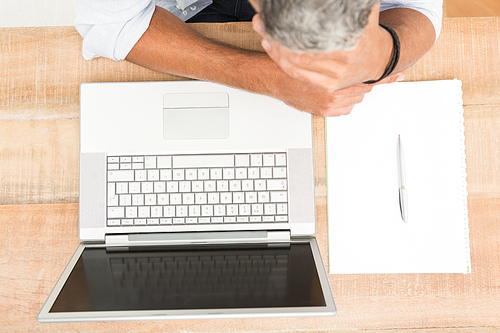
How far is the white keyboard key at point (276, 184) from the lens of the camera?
0.63m

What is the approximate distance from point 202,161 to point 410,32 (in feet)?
1.49

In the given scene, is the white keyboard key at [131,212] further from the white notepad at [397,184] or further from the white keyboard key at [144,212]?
the white notepad at [397,184]

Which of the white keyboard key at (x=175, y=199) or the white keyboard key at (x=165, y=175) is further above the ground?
the white keyboard key at (x=165, y=175)

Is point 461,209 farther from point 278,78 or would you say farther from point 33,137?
point 33,137

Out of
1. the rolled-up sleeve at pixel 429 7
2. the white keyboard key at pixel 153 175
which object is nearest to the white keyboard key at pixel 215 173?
the white keyboard key at pixel 153 175

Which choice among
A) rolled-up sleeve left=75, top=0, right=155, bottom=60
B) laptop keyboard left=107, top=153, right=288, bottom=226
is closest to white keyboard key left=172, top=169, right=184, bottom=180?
laptop keyboard left=107, top=153, right=288, bottom=226

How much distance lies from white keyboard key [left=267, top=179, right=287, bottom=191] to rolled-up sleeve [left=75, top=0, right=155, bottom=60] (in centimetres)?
36

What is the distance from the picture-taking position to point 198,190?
0.63 m

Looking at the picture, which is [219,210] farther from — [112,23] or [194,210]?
[112,23]

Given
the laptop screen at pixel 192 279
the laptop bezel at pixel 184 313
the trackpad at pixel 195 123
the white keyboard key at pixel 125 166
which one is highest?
the trackpad at pixel 195 123

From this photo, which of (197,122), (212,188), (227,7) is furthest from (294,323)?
(227,7)

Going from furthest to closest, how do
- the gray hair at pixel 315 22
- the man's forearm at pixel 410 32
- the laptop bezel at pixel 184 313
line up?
the man's forearm at pixel 410 32 → the laptop bezel at pixel 184 313 → the gray hair at pixel 315 22

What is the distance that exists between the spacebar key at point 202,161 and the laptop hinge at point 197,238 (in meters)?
0.13

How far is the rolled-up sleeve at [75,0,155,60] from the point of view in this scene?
559mm
